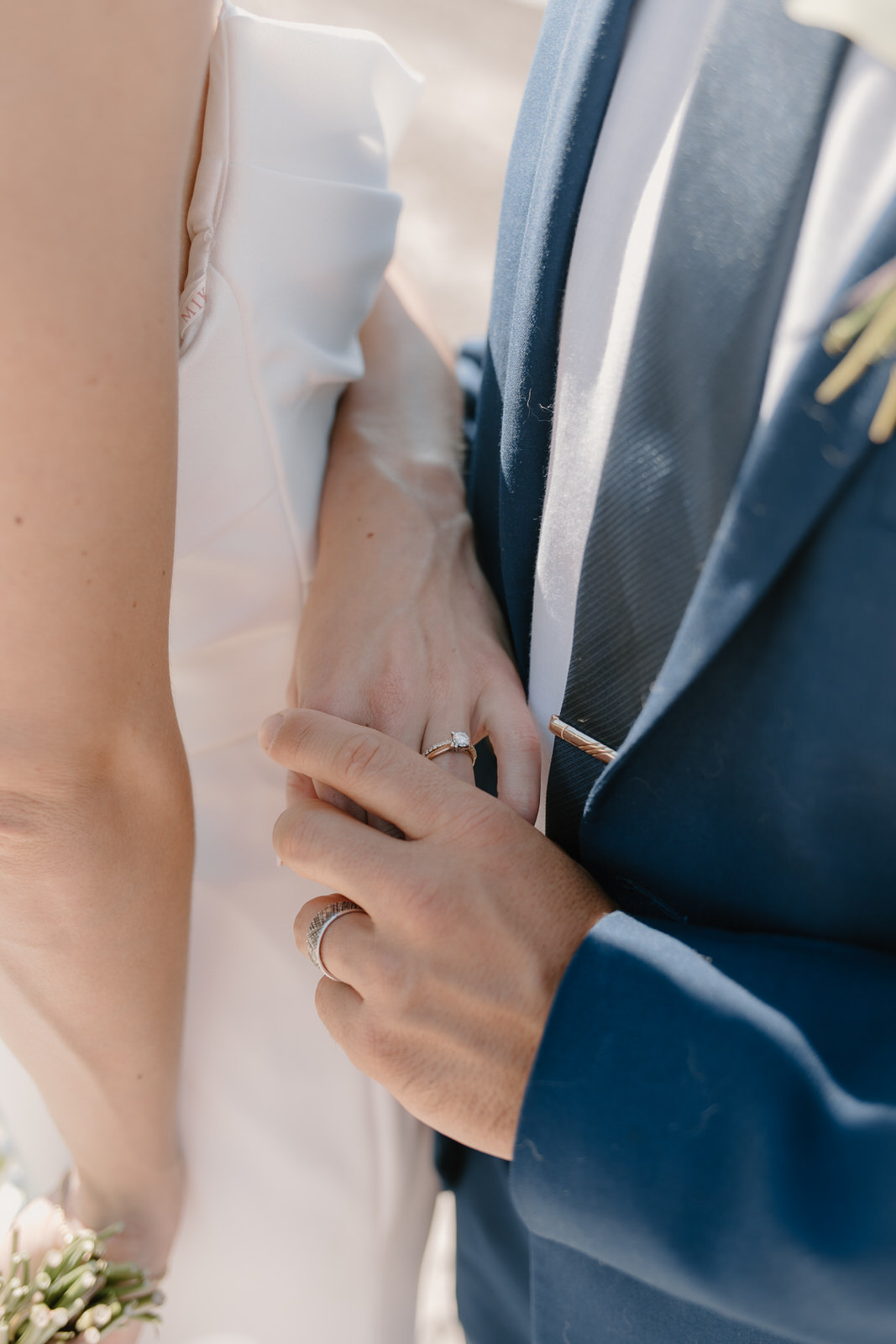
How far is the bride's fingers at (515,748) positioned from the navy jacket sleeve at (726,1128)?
150mm

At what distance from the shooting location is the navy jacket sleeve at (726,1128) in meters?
0.48

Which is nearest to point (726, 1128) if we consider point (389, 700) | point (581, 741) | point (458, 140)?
point (581, 741)

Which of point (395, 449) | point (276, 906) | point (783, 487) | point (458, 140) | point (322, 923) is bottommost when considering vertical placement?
point (276, 906)

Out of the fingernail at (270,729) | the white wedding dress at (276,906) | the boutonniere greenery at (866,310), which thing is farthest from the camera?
the white wedding dress at (276,906)

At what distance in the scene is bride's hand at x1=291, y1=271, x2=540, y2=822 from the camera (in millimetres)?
723

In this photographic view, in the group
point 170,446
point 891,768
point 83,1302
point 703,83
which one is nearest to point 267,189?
point 170,446

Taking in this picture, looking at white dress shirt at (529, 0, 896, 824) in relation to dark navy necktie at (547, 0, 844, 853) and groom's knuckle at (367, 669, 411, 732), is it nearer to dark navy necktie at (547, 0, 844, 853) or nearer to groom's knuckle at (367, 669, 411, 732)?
dark navy necktie at (547, 0, 844, 853)

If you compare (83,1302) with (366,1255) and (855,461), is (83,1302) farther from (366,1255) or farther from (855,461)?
(855,461)

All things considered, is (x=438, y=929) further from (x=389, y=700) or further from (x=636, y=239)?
(x=636, y=239)

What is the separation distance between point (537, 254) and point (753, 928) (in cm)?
50

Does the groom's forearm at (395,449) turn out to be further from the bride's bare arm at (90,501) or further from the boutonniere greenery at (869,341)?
the boutonniere greenery at (869,341)

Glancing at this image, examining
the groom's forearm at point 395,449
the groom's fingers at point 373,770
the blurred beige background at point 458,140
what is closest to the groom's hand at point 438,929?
the groom's fingers at point 373,770

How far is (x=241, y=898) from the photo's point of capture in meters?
0.94

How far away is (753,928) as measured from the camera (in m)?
0.61
